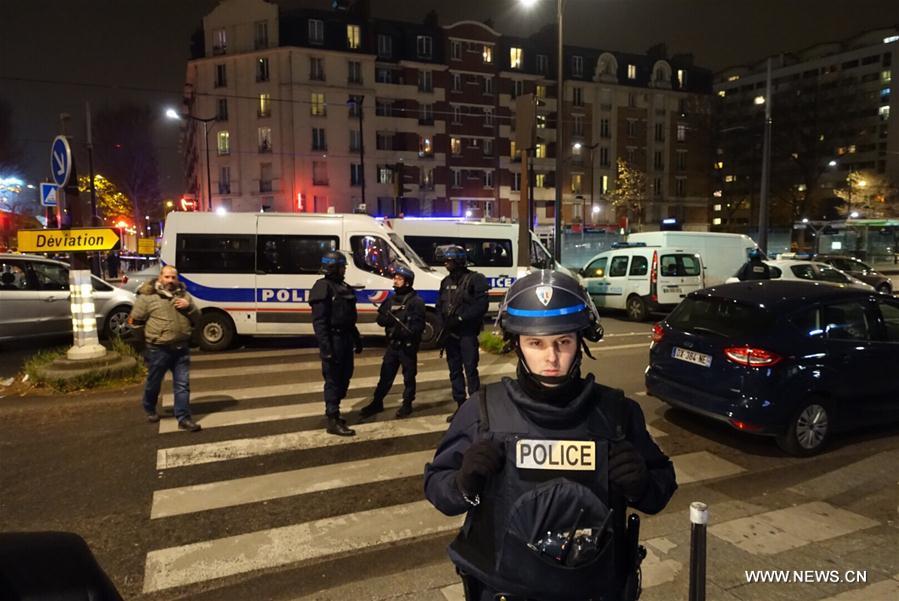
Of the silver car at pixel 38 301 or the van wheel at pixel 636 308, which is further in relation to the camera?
the van wheel at pixel 636 308

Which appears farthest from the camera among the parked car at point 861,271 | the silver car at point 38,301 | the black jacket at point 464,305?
the parked car at point 861,271

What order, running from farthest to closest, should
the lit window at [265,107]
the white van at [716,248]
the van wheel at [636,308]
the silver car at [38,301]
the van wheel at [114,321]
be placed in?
1. the lit window at [265,107]
2. the white van at [716,248]
3. the van wheel at [636,308]
4. the van wheel at [114,321]
5. the silver car at [38,301]

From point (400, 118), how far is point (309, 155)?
25.5 ft

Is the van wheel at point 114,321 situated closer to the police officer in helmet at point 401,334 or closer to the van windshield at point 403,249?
the van windshield at point 403,249

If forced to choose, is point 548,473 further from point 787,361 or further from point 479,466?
point 787,361

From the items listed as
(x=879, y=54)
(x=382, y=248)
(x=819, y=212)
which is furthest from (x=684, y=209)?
(x=382, y=248)

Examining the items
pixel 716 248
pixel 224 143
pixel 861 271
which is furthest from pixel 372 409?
pixel 224 143

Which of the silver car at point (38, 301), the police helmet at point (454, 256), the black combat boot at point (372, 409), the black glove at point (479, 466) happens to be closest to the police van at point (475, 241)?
the silver car at point (38, 301)

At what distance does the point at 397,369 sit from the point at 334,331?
964 mm

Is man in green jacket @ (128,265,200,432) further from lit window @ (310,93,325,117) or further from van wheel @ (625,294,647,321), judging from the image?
lit window @ (310,93,325,117)

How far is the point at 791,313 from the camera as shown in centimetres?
566

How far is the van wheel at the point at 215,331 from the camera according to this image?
11.0m

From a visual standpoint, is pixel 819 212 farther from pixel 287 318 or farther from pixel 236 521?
pixel 236 521

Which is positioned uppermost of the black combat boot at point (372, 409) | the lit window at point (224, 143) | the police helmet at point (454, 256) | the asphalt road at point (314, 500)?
the lit window at point (224, 143)
